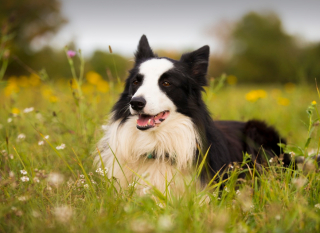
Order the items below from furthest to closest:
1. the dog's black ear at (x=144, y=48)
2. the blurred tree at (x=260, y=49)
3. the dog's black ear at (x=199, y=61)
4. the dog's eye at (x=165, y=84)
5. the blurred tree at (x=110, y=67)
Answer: the blurred tree at (x=260, y=49)
the blurred tree at (x=110, y=67)
the dog's black ear at (x=144, y=48)
the dog's black ear at (x=199, y=61)
the dog's eye at (x=165, y=84)

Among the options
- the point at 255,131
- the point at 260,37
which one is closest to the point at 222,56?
the point at 260,37

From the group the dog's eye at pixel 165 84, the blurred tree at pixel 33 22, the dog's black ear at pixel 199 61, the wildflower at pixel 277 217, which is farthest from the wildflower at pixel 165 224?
the blurred tree at pixel 33 22

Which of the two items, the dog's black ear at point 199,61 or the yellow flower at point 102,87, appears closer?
the dog's black ear at point 199,61

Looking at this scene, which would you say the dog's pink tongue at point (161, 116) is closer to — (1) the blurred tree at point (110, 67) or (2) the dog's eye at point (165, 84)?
(2) the dog's eye at point (165, 84)

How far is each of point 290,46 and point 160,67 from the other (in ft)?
121

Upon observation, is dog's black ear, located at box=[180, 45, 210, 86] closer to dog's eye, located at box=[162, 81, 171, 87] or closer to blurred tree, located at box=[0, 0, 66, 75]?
dog's eye, located at box=[162, 81, 171, 87]

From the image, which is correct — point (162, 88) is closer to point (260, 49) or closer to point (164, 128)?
point (164, 128)

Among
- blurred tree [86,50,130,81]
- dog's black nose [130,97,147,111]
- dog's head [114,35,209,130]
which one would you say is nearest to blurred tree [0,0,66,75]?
blurred tree [86,50,130,81]

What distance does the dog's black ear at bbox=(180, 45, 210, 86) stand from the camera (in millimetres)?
3129

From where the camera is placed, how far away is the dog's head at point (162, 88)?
2.72m

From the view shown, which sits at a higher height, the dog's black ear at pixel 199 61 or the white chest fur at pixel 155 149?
the dog's black ear at pixel 199 61

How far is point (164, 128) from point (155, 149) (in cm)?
25

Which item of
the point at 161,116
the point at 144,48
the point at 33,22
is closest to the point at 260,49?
the point at 33,22

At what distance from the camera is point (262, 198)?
7.30 feet
